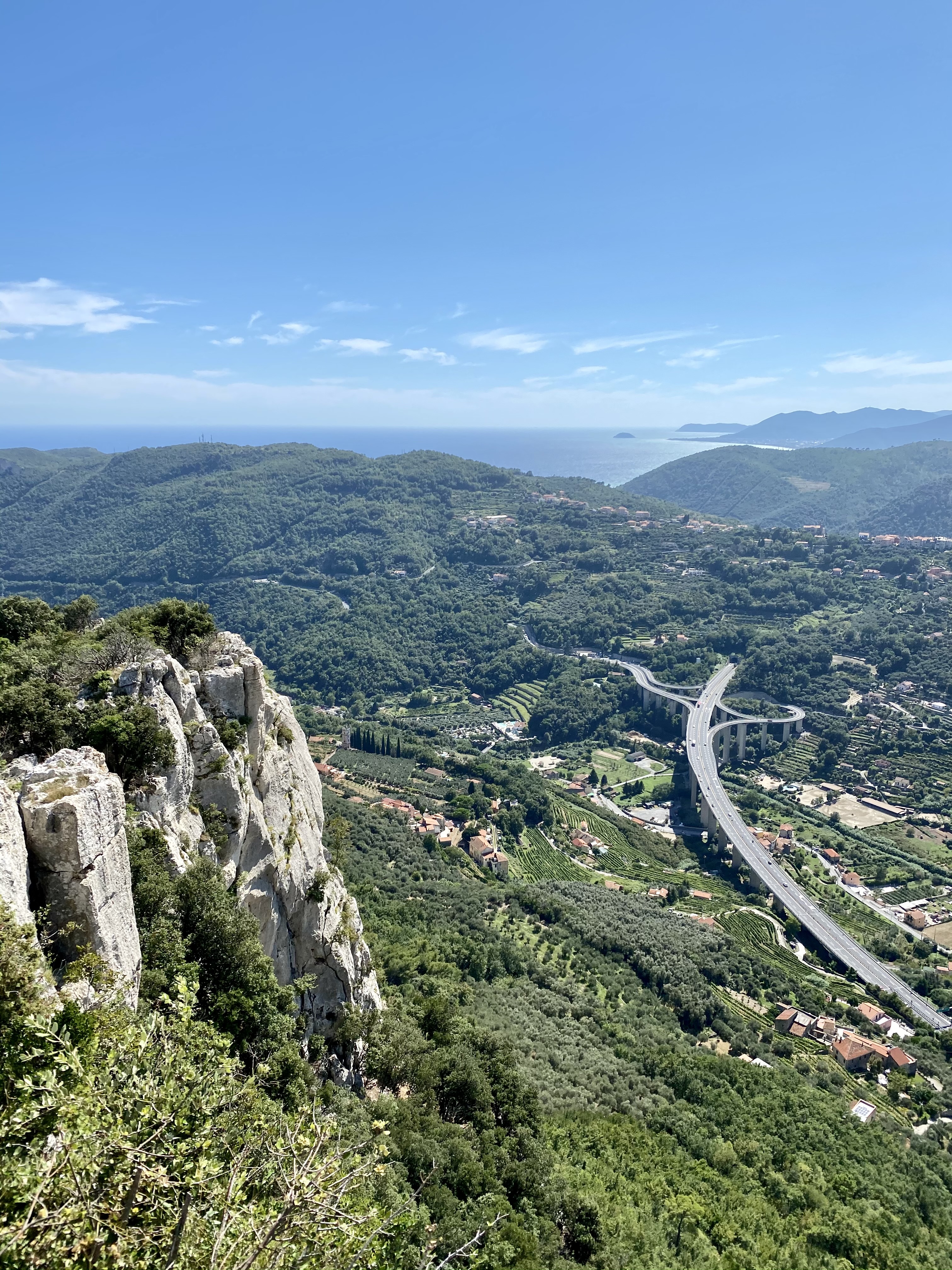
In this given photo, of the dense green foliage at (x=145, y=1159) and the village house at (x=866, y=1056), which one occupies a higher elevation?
the dense green foliage at (x=145, y=1159)

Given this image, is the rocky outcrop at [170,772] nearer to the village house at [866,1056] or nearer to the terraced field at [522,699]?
the village house at [866,1056]

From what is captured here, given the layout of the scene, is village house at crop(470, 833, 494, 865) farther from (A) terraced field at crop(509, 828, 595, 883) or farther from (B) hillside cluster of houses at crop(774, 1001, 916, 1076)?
(B) hillside cluster of houses at crop(774, 1001, 916, 1076)

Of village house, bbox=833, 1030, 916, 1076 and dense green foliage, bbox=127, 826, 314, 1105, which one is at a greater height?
dense green foliage, bbox=127, 826, 314, 1105

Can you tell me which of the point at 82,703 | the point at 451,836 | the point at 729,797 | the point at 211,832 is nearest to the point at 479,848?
the point at 451,836

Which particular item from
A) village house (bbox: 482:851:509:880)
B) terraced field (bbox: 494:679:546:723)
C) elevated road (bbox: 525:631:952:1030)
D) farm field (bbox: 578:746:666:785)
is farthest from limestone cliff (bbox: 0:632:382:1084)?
terraced field (bbox: 494:679:546:723)

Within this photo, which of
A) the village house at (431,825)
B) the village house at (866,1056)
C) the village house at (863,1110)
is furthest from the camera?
the village house at (431,825)

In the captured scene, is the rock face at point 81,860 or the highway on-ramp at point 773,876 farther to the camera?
the highway on-ramp at point 773,876

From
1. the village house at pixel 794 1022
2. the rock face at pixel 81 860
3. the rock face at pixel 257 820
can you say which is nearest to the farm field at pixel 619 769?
the village house at pixel 794 1022
